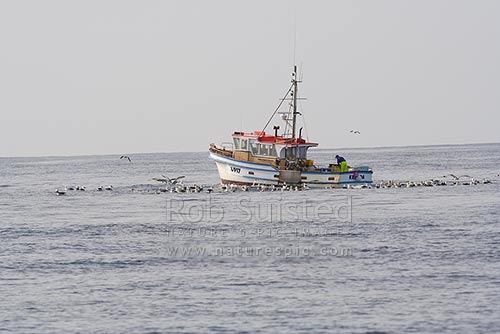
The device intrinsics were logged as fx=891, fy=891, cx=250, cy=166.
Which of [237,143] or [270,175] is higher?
[237,143]

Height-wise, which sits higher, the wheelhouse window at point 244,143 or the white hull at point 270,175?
the wheelhouse window at point 244,143

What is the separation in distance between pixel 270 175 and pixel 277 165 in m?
1.09

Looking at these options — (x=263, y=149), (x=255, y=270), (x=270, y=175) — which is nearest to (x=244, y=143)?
(x=263, y=149)

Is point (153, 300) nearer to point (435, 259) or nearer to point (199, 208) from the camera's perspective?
point (435, 259)

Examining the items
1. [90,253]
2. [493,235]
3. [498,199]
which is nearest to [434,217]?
[493,235]

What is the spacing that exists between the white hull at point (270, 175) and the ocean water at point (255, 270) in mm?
13913

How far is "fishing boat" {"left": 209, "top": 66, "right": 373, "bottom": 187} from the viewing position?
7312cm

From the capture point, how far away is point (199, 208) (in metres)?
61.0

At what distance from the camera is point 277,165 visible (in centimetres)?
7319

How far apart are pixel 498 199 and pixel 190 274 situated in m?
38.5

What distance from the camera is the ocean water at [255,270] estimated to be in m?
26.0

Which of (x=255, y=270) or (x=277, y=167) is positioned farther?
(x=277, y=167)

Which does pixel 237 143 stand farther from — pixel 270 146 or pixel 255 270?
pixel 255 270

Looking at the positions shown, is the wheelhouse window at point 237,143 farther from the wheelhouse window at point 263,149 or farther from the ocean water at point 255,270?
the ocean water at point 255,270
